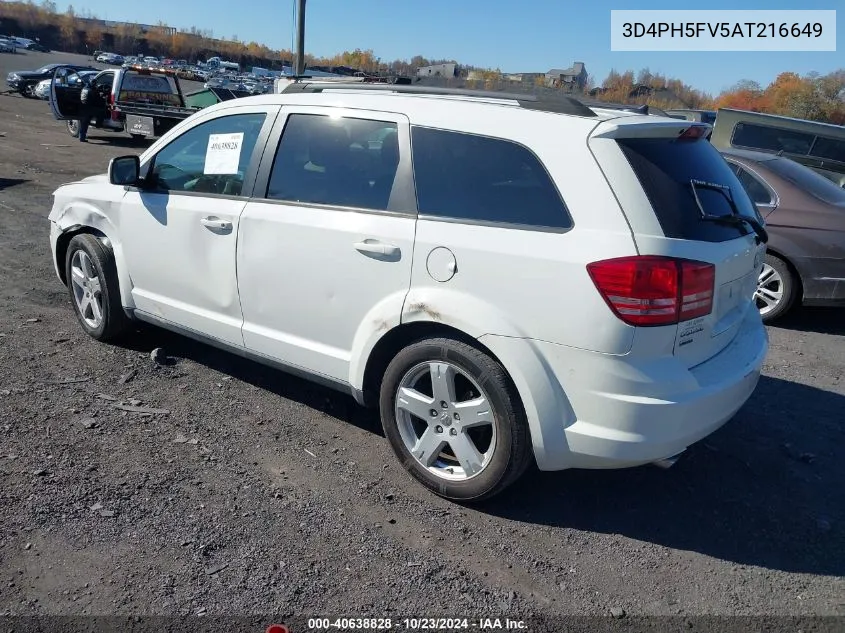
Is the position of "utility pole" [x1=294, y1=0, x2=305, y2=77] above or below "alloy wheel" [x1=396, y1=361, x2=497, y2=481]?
above

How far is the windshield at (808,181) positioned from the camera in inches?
255

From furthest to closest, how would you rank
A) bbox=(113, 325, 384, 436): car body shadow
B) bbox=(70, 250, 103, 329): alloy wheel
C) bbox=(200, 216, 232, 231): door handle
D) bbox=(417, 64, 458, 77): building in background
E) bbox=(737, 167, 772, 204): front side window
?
bbox=(737, 167, 772, 204): front side window
bbox=(417, 64, 458, 77): building in background
bbox=(70, 250, 103, 329): alloy wheel
bbox=(113, 325, 384, 436): car body shadow
bbox=(200, 216, 232, 231): door handle

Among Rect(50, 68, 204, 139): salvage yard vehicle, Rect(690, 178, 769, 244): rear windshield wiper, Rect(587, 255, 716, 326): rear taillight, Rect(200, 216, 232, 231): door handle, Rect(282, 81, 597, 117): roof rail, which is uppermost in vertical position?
Rect(50, 68, 204, 139): salvage yard vehicle

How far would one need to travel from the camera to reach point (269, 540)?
3.02m

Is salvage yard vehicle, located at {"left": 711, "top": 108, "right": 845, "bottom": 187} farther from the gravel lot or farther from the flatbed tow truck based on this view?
the flatbed tow truck

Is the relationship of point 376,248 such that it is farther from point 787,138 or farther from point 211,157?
point 787,138

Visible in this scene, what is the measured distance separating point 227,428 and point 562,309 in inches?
83.6

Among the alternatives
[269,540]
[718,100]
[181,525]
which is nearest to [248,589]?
[269,540]

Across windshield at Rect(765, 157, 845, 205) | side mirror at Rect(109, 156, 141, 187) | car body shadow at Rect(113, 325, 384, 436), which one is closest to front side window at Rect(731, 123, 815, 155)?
windshield at Rect(765, 157, 845, 205)

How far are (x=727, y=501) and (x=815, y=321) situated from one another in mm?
4235

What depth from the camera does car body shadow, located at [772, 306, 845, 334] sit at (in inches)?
263

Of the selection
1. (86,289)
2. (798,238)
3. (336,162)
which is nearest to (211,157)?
(336,162)

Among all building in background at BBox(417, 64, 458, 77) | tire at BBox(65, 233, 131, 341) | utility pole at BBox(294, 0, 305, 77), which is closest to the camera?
tire at BBox(65, 233, 131, 341)

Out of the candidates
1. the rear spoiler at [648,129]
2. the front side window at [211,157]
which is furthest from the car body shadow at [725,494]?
the rear spoiler at [648,129]
